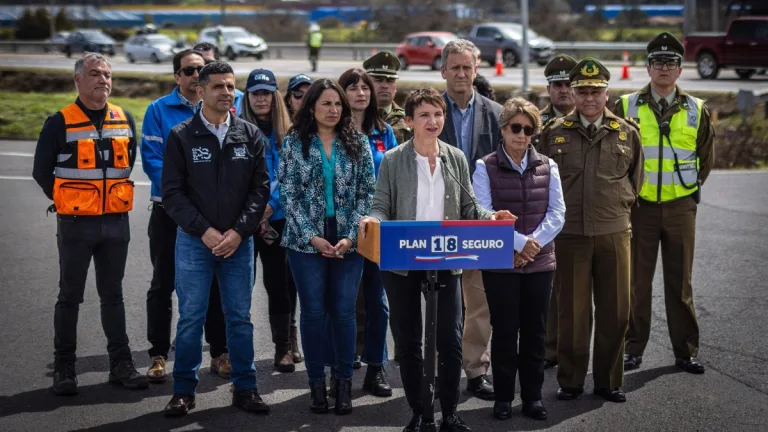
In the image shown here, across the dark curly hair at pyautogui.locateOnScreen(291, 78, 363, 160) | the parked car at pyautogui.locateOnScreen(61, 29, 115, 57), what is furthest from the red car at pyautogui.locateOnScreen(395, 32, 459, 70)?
the dark curly hair at pyautogui.locateOnScreen(291, 78, 363, 160)

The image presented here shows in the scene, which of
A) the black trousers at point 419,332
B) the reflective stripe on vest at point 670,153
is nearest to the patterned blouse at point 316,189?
the black trousers at point 419,332

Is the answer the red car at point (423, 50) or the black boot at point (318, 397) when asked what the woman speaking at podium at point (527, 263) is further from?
the red car at point (423, 50)

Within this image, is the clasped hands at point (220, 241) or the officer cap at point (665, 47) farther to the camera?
the officer cap at point (665, 47)

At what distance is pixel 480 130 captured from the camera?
289 inches

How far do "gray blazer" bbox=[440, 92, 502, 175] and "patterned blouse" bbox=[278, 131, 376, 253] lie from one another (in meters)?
0.99

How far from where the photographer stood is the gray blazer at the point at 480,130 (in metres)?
7.32

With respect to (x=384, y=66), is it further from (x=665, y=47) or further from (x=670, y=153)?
(x=670, y=153)

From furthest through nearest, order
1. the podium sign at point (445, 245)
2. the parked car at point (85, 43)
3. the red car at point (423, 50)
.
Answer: the parked car at point (85, 43) < the red car at point (423, 50) < the podium sign at point (445, 245)

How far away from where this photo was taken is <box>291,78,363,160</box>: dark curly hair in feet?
21.4

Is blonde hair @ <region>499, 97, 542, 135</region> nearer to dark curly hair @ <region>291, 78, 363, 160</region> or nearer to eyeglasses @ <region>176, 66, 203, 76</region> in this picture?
dark curly hair @ <region>291, 78, 363, 160</region>

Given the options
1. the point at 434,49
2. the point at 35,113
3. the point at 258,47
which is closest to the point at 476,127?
the point at 35,113

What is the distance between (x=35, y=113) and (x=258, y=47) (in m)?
26.8

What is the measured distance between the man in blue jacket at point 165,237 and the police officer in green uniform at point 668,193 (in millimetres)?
3021

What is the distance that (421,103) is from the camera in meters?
5.97
